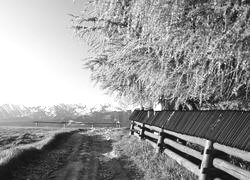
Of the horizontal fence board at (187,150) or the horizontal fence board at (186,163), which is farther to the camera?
the horizontal fence board at (187,150)

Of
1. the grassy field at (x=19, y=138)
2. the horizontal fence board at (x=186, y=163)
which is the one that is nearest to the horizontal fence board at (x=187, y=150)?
the horizontal fence board at (x=186, y=163)

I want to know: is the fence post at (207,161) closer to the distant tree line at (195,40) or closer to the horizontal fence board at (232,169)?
the horizontal fence board at (232,169)

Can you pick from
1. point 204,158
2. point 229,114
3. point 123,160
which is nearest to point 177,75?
point 229,114

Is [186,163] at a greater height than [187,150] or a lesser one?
lesser

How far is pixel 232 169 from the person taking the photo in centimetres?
736

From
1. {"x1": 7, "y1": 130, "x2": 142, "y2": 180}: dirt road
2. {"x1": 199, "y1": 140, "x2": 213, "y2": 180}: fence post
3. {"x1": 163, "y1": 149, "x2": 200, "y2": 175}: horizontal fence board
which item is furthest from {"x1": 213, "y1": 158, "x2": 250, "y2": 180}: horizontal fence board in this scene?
{"x1": 7, "y1": 130, "x2": 142, "y2": 180}: dirt road

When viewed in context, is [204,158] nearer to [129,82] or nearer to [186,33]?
[186,33]

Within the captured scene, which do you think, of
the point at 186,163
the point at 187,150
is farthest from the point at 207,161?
the point at 187,150

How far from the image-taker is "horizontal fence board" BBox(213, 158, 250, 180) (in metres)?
6.71

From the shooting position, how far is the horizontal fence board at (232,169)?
6.71 m

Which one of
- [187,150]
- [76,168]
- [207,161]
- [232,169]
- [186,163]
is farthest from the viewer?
[76,168]

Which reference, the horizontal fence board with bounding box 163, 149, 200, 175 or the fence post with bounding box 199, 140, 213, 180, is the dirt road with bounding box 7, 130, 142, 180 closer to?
the horizontal fence board with bounding box 163, 149, 200, 175

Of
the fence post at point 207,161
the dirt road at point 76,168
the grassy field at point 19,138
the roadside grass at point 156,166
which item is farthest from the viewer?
the grassy field at point 19,138

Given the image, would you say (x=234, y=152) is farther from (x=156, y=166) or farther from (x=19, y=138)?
(x=19, y=138)
